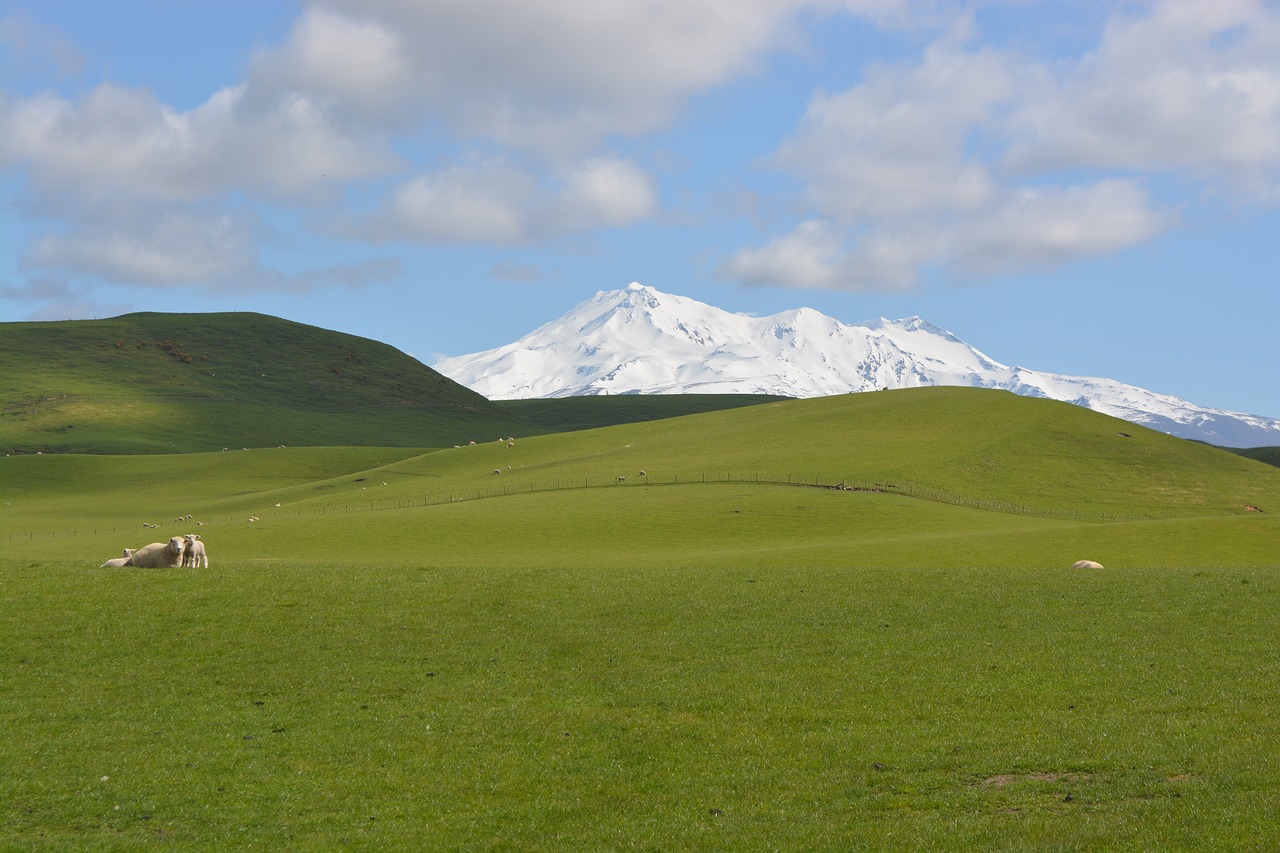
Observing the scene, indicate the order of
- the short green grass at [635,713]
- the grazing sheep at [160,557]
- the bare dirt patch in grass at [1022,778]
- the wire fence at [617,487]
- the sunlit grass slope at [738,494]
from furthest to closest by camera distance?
the wire fence at [617,487], the sunlit grass slope at [738,494], the grazing sheep at [160,557], the bare dirt patch in grass at [1022,778], the short green grass at [635,713]

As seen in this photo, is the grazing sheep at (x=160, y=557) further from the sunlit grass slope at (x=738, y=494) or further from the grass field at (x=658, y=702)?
the sunlit grass slope at (x=738, y=494)

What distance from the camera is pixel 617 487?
8925 cm

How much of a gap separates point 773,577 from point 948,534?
91.4ft

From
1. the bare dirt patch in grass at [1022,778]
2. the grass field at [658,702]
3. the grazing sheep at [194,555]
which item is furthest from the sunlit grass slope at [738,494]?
the bare dirt patch in grass at [1022,778]

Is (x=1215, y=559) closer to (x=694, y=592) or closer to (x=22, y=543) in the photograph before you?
(x=694, y=592)

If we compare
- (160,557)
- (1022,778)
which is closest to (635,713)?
(1022,778)

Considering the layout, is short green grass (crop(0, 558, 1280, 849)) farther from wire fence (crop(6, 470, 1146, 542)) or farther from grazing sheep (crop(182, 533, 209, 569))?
wire fence (crop(6, 470, 1146, 542))

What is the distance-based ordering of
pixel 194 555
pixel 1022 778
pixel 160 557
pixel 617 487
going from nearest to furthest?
pixel 1022 778 < pixel 160 557 < pixel 194 555 < pixel 617 487

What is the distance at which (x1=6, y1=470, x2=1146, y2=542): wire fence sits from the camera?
82.2 metres

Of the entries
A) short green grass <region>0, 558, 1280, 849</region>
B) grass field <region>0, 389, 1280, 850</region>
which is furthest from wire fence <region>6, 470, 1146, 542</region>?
short green grass <region>0, 558, 1280, 849</region>

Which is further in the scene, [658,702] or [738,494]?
[738,494]

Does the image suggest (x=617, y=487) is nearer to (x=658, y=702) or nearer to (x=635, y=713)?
(x=658, y=702)

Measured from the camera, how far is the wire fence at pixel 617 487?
8225 cm

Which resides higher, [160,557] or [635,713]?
[160,557]
